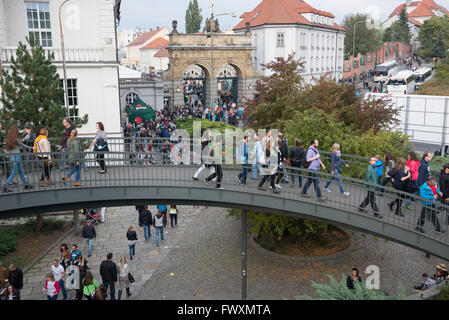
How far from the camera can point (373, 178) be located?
11.3m

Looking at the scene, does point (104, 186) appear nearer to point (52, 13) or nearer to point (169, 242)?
point (169, 242)

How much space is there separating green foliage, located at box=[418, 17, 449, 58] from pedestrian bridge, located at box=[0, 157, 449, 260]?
79.9 metres

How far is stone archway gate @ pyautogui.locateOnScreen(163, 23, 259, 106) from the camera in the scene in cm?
4638

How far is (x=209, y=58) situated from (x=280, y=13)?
12.9 metres

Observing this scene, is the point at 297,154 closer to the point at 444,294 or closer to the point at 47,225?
the point at 444,294

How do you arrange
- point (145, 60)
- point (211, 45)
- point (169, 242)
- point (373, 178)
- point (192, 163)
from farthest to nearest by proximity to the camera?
1. point (145, 60)
2. point (211, 45)
3. point (169, 242)
4. point (192, 163)
5. point (373, 178)

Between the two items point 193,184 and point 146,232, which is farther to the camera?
point 146,232

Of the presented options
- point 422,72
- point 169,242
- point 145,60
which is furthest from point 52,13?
point 145,60

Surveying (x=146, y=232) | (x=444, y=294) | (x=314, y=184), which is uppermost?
(x=314, y=184)

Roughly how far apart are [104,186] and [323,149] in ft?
23.3

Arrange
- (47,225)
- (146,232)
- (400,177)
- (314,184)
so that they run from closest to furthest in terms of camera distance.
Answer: (400,177) → (314,184) → (146,232) → (47,225)

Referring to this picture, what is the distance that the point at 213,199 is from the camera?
40.3 feet

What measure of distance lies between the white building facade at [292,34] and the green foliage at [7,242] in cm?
3885

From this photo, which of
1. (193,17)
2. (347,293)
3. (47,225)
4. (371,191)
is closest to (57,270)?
(47,225)
